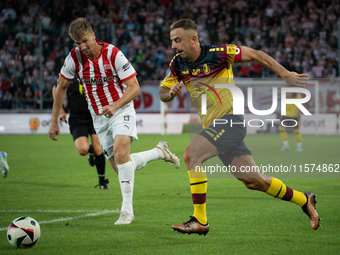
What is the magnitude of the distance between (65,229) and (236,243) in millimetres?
1767

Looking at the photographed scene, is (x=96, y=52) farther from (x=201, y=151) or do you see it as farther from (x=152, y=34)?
(x=152, y=34)

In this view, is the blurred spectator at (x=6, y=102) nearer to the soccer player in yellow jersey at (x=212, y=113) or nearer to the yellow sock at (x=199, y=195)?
the soccer player in yellow jersey at (x=212, y=113)

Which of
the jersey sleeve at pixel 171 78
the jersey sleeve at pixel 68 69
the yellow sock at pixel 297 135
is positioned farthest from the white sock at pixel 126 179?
the yellow sock at pixel 297 135

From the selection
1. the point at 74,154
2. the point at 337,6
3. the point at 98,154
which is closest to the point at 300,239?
the point at 98,154

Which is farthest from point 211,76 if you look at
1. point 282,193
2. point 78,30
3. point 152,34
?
point 152,34

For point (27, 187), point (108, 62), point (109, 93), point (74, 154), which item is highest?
point (108, 62)

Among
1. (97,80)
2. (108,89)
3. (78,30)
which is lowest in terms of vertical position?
(108,89)

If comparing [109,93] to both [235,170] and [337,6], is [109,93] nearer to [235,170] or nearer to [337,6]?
[235,170]

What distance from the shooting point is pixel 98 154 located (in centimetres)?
787

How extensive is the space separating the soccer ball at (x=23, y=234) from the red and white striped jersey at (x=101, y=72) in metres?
1.98

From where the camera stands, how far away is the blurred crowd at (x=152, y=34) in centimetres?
2141

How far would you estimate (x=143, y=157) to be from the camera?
250 inches

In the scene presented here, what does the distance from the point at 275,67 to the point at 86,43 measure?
2100 mm

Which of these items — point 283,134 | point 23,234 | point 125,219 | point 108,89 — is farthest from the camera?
point 283,134
